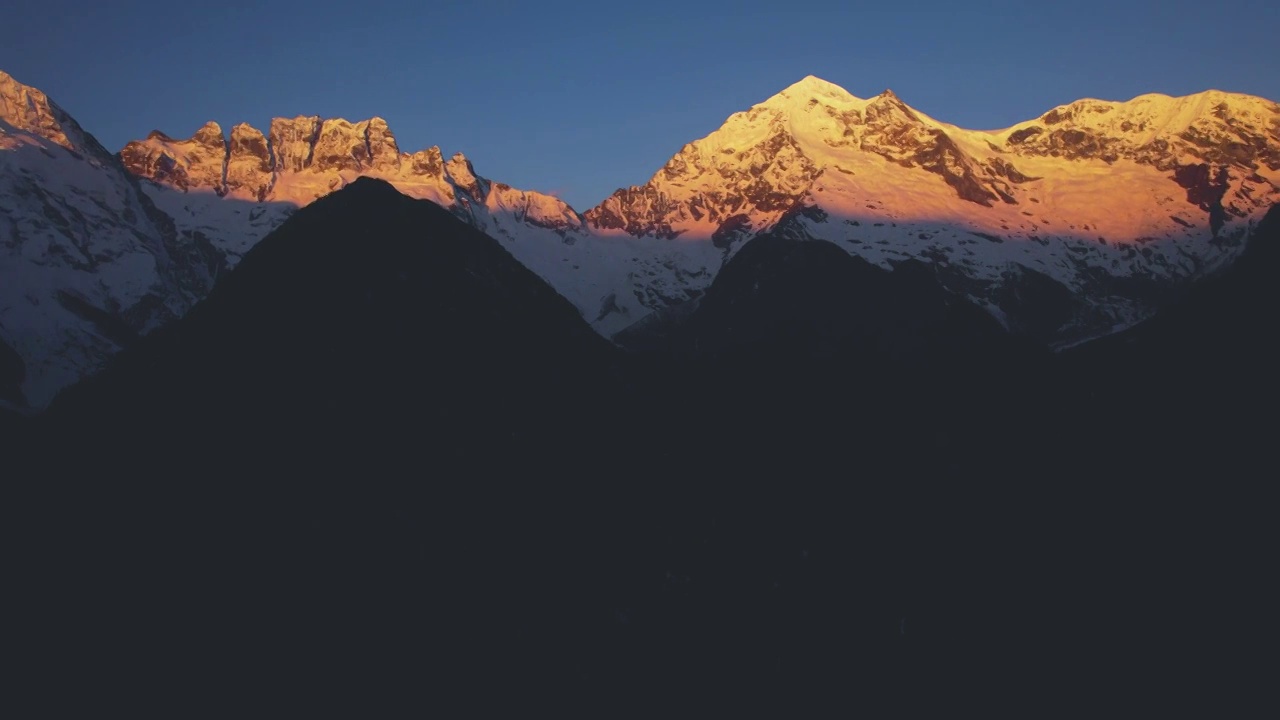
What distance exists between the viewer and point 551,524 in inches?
3369

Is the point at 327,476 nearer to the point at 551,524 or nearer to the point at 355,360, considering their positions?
the point at 355,360

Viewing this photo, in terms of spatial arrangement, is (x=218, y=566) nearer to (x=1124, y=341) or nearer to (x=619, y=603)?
(x=619, y=603)

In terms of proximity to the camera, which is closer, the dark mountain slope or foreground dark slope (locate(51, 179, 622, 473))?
the dark mountain slope

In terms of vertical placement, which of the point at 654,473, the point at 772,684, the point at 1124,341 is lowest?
the point at 772,684

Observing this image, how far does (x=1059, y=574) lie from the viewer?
93312 mm

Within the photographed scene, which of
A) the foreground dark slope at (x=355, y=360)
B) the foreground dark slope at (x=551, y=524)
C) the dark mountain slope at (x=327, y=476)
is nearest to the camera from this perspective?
the dark mountain slope at (x=327, y=476)

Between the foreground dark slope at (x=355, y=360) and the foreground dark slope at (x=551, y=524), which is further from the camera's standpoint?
the foreground dark slope at (x=355, y=360)

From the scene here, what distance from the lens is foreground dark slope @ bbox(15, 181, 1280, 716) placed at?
252 ft

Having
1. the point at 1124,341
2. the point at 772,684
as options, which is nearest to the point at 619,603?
the point at 772,684

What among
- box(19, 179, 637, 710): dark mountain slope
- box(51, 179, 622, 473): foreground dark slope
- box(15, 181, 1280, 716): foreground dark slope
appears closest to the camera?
box(19, 179, 637, 710): dark mountain slope

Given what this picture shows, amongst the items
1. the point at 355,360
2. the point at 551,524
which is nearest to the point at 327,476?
the point at 355,360

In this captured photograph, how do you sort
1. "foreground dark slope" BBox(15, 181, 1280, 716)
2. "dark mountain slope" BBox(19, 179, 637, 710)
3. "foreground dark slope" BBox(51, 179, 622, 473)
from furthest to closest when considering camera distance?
"foreground dark slope" BBox(51, 179, 622, 473) → "foreground dark slope" BBox(15, 181, 1280, 716) → "dark mountain slope" BBox(19, 179, 637, 710)

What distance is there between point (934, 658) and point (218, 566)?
145 feet

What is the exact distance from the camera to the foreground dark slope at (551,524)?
76.9 m
